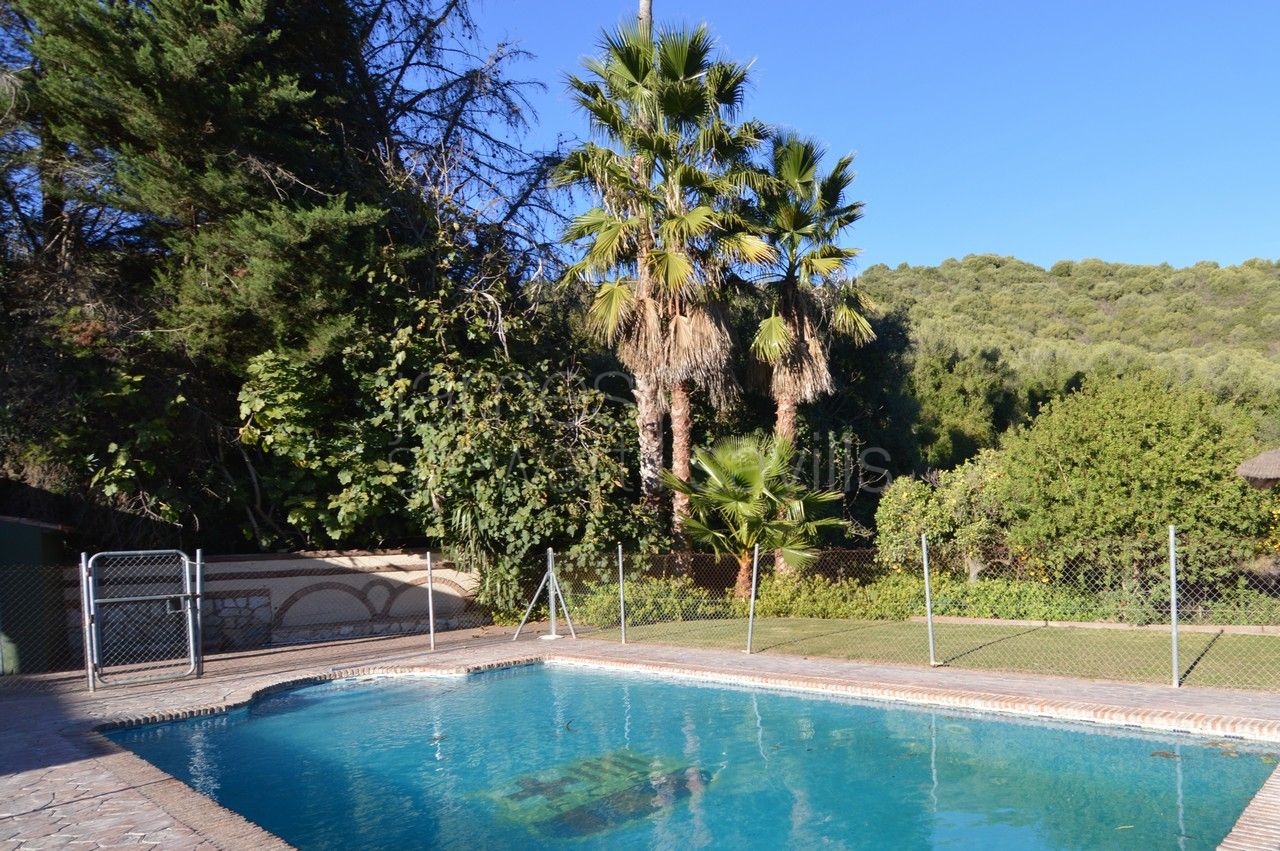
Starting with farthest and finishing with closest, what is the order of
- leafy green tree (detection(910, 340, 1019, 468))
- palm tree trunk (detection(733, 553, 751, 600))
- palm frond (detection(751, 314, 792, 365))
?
leafy green tree (detection(910, 340, 1019, 468)), palm frond (detection(751, 314, 792, 365)), palm tree trunk (detection(733, 553, 751, 600))

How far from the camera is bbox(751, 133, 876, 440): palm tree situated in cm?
1742

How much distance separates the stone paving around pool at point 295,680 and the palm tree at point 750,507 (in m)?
3.15

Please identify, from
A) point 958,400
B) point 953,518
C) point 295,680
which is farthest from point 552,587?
point 958,400

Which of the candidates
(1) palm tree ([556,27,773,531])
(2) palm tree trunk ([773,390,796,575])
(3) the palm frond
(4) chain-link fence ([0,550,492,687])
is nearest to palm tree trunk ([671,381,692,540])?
(1) palm tree ([556,27,773,531])

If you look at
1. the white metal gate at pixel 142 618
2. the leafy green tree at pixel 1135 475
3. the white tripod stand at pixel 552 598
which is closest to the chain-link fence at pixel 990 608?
the leafy green tree at pixel 1135 475

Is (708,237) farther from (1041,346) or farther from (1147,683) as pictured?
(1041,346)

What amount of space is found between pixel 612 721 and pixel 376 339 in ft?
28.8

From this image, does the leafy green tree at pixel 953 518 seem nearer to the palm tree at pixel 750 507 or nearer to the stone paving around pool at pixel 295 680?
the palm tree at pixel 750 507

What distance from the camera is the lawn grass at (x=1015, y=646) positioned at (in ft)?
32.0

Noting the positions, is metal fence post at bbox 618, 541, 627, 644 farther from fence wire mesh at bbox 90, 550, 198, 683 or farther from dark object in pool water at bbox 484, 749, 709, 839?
fence wire mesh at bbox 90, 550, 198, 683

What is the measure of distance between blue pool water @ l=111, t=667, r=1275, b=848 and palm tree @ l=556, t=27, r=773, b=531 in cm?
736

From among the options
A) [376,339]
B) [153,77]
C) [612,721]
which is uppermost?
[153,77]

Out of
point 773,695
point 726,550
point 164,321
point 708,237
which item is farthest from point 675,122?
point 773,695

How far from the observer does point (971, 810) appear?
678 centimetres
